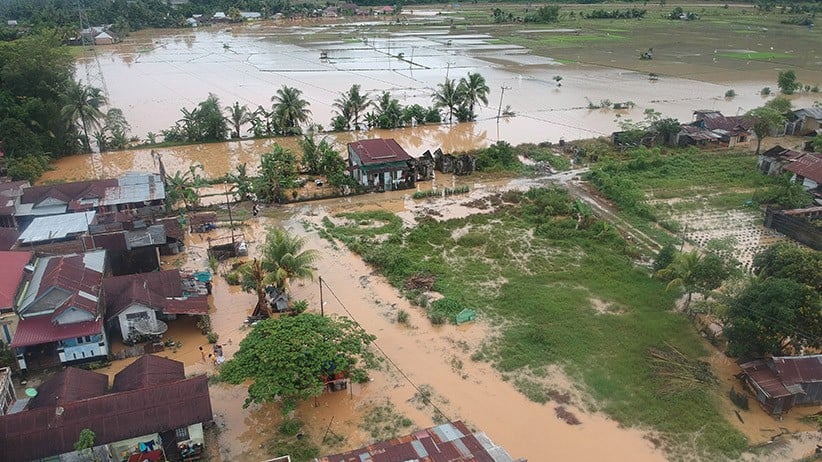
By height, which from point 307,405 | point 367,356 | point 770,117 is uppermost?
point 770,117

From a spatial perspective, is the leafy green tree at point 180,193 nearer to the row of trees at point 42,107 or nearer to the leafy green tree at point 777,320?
the row of trees at point 42,107

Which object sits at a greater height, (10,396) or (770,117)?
(770,117)

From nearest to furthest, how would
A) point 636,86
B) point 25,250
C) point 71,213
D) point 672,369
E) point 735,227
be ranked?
1. point 672,369
2. point 25,250
3. point 71,213
4. point 735,227
5. point 636,86

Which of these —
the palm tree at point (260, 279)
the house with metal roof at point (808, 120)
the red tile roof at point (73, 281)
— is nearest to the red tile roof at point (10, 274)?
the red tile roof at point (73, 281)

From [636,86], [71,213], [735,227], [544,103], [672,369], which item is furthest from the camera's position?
[636,86]

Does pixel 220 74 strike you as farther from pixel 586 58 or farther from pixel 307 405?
pixel 307 405

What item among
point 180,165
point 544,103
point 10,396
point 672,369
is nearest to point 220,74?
point 180,165
